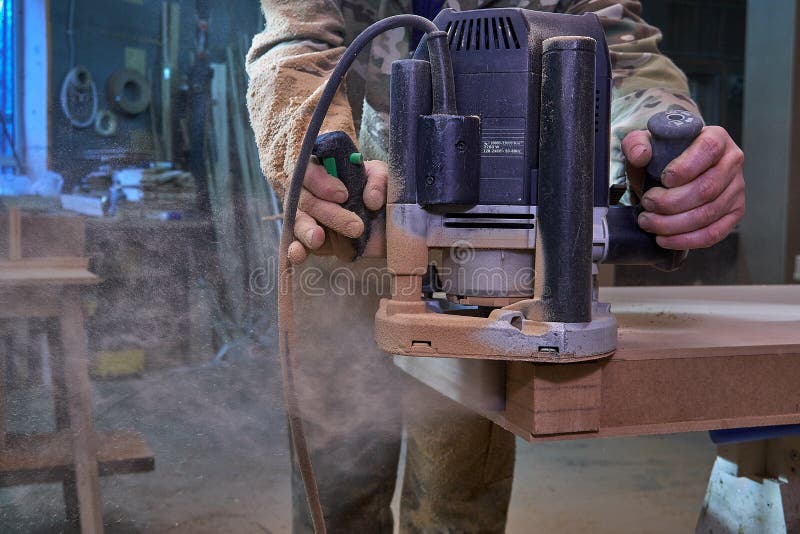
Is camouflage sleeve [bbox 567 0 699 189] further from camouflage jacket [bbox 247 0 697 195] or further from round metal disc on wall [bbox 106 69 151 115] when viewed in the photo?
round metal disc on wall [bbox 106 69 151 115]

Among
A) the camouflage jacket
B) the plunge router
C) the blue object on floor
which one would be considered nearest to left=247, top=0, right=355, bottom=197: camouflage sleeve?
the camouflage jacket

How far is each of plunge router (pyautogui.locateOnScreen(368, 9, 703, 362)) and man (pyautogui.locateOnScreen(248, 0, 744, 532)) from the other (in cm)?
8

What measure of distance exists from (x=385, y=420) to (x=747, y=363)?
86cm

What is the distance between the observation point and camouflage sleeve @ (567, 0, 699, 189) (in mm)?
1105

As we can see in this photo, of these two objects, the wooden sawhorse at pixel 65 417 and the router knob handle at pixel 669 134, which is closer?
the router knob handle at pixel 669 134

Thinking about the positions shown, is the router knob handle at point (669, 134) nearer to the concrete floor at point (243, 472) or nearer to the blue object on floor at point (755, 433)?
the blue object on floor at point (755, 433)

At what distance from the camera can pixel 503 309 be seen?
80cm

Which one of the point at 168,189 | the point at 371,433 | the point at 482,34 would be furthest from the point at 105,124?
the point at 482,34

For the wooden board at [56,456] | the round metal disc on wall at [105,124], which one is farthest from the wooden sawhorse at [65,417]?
the round metal disc on wall at [105,124]

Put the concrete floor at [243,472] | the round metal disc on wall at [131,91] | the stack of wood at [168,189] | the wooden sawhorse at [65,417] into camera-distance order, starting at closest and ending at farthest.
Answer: the wooden sawhorse at [65,417]
the concrete floor at [243,472]
the stack of wood at [168,189]
the round metal disc on wall at [131,91]

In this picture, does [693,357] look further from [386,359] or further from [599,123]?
[386,359]

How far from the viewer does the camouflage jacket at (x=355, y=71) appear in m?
1.03

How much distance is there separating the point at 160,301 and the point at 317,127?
564 millimetres

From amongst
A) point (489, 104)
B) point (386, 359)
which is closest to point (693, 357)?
point (489, 104)
